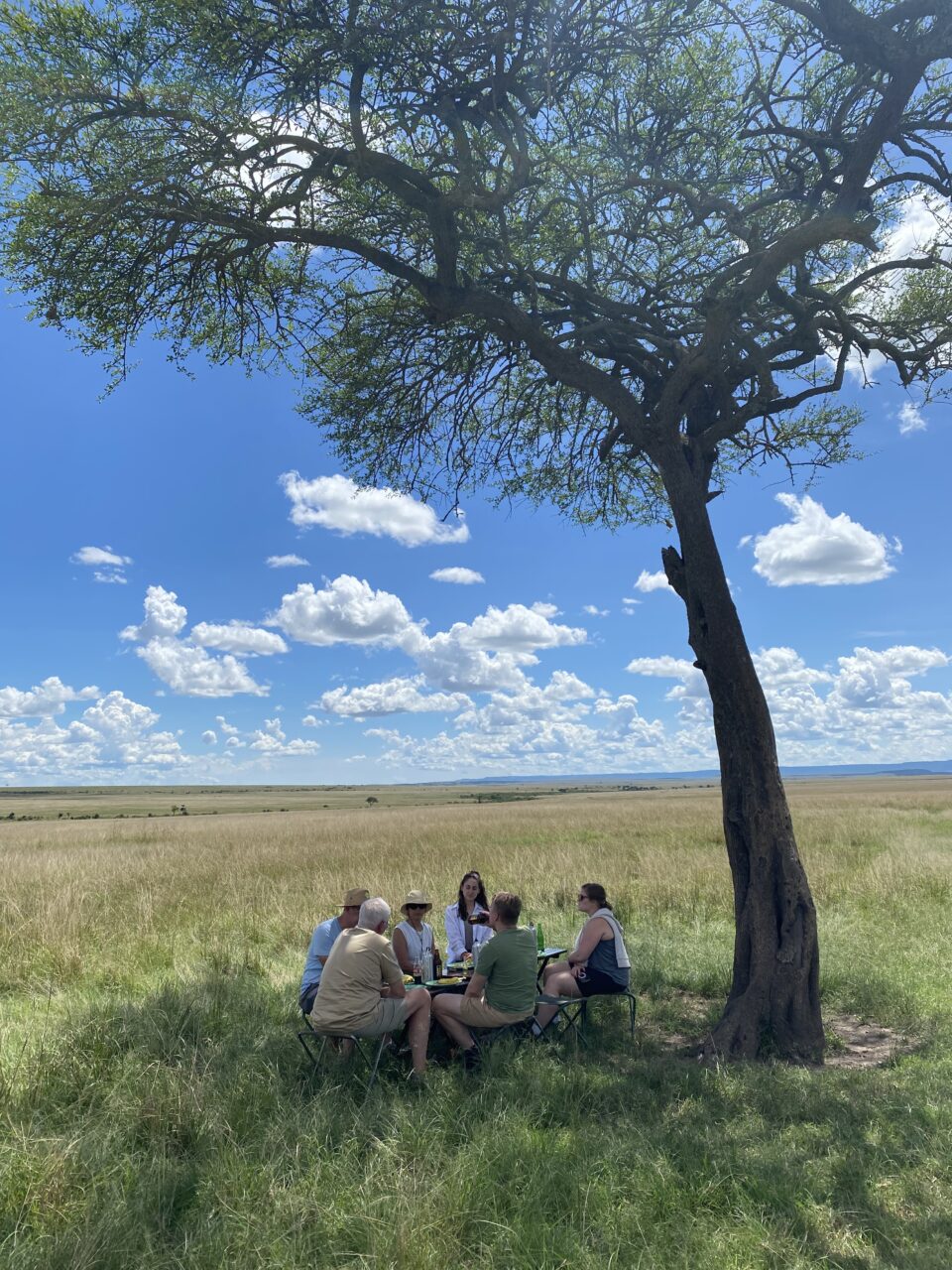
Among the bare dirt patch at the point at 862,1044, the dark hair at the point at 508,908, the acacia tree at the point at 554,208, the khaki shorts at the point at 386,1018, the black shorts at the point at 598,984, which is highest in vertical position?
the acacia tree at the point at 554,208

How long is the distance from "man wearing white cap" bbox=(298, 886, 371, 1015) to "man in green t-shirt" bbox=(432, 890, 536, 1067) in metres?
0.98

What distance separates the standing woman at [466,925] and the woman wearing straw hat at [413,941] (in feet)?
2.42

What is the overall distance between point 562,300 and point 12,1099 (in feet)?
27.3

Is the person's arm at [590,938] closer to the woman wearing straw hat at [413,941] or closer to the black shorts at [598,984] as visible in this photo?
the black shorts at [598,984]

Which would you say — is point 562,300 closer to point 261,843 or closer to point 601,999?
point 601,999

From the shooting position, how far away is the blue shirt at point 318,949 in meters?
6.63

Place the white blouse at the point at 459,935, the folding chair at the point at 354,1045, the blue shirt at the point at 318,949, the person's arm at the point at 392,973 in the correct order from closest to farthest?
the folding chair at the point at 354,1045, the person's arm at the point at 392,973, the blue shirt at the point at 318,949, the white blouse at the point at 459,935

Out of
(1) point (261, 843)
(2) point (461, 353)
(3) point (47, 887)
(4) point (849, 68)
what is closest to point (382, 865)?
→ (3) point (47, 887)

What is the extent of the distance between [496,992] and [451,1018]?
15.4 inches

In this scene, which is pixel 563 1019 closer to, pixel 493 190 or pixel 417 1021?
pixel 417 1021

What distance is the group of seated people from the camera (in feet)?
18.5

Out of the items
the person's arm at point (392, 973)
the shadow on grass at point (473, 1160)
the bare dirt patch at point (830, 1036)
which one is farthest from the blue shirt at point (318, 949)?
the bare dirt patch at point (830, 1036)

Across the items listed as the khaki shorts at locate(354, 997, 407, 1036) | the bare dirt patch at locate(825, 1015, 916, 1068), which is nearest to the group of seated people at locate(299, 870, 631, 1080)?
the khaki shorts at locate(354, 997, 407, 1036)

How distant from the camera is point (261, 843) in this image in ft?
82.0
